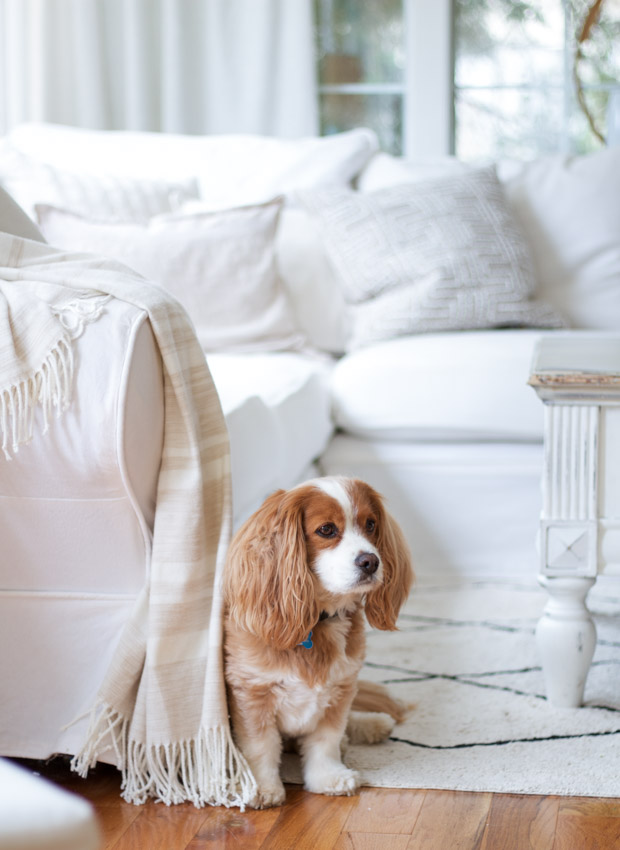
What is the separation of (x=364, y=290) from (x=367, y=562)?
137 cm

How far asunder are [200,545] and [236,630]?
0.12 m

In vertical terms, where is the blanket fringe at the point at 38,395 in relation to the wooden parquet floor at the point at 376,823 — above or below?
above

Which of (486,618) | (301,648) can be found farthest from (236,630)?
(486,618)

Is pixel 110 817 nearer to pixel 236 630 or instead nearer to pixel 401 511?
pixel 236 630

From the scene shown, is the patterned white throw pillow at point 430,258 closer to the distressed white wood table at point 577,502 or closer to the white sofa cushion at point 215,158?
the white sofa cushion at point 215,158

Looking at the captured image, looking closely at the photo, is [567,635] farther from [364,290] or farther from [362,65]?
[362,65]

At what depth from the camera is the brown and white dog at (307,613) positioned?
1.21m

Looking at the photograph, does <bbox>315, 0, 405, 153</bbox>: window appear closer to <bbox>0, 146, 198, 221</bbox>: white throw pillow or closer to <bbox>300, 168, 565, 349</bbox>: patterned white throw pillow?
<bbox>300, 168, 565, 349</bbox>: patterned white throw pillow

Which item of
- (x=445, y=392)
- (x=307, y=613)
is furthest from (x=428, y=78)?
(x=307, y=613)

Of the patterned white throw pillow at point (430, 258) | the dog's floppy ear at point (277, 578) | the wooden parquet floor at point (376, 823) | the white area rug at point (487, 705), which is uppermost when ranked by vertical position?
the patterned white throw pillow at point (430, 258)

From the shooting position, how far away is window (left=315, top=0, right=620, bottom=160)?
3.55m

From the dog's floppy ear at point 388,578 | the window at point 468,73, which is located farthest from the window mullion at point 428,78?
the dog's floppy ear at point 388,578

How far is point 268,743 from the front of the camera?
1.28 m

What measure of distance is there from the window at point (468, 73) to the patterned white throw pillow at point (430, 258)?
1.22m
